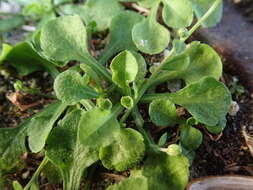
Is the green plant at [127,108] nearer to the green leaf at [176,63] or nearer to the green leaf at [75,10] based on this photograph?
the green leaf at [176,63]

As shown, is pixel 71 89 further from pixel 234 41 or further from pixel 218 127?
pixel 234 41

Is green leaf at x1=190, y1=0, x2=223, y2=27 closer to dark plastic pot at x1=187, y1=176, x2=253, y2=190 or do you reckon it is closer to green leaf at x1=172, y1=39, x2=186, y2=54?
green leaf at x1=172, y1=39, x2=186, y2=54

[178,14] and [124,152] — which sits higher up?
[178,14]

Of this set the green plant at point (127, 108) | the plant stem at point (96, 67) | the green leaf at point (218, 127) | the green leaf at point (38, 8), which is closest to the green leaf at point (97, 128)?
the green plant at point (127, 108)

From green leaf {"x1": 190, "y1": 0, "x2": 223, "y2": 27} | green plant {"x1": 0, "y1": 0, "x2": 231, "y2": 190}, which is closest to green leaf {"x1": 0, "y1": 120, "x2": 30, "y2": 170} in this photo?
green plant {"x1": 0, "y1": 0, "x2": 231, "y2": 190}

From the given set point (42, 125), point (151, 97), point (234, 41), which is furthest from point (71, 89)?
point (234, 41)

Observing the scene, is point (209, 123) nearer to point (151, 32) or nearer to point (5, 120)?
point (151, 32)

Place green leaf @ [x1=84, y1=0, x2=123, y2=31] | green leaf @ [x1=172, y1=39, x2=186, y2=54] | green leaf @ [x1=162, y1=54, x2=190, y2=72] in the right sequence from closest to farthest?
green leaf @ [x1=172, y1=39, x2=186, y2=54], green leaf @ [x1=162, y1=54, x2=190, y2=72], green leaf @ [x1=84, y1=0, x2=123, y2=31]
